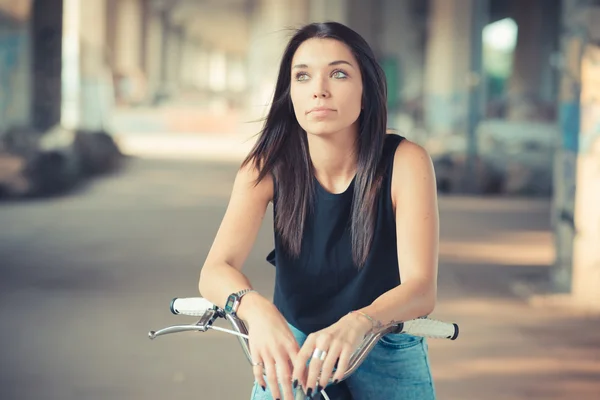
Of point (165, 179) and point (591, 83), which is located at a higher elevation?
point (591, 83)

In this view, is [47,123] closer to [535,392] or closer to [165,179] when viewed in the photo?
[165,179]

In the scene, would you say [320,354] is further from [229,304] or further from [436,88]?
[436,88]

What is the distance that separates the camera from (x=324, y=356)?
1.80 m

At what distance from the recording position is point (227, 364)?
5477mm

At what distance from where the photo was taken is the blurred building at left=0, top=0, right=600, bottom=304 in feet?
24.2

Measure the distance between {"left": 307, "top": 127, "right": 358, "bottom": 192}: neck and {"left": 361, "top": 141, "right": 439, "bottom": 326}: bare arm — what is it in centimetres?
10

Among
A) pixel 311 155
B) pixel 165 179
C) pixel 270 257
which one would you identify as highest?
pixel 311 155

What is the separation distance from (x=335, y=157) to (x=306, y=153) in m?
0.07

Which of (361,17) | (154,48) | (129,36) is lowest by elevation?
(361,17)

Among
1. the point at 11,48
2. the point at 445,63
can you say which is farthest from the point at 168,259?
the point at 445,63

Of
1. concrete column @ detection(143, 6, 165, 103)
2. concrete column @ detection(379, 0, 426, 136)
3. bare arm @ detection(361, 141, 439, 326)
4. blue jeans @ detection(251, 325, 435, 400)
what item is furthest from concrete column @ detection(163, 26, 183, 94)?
blue jeans @ detection(251, 325, 435, 400)

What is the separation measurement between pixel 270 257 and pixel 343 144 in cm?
34

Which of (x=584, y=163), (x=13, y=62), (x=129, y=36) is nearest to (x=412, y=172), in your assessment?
(x=584, y=163)

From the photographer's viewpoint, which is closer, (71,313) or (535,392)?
(535,392)
